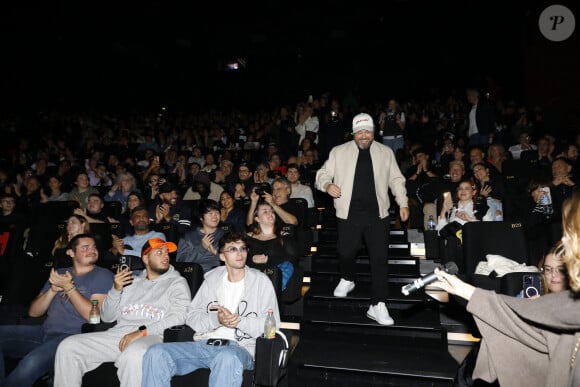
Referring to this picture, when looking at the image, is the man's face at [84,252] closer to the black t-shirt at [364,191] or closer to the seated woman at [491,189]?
the black t-shirt at [364,191]

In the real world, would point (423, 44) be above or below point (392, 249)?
above

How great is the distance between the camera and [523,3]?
32.9 feet

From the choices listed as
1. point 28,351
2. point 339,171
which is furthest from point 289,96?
point 28,351

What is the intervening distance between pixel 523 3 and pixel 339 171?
932 centimetres

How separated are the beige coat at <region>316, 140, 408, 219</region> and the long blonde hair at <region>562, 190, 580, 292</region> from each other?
6.47 ft

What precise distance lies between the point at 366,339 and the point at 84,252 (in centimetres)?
247

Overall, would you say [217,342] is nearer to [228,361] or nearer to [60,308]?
[228,361]

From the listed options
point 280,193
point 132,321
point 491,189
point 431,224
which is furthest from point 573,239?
point 491,189

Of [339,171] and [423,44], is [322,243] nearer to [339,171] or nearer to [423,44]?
[339,171]

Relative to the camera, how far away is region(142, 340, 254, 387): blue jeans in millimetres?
2576

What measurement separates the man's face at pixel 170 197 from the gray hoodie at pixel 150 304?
2.32 m

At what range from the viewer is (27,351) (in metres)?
3.20

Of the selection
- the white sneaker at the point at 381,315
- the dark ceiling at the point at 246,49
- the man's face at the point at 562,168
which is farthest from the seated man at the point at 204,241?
the dark ceiling at the point at 246,49

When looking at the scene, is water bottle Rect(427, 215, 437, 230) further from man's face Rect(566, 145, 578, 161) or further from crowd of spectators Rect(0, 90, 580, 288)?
man's face Rect(566, 145, 578, 161)
